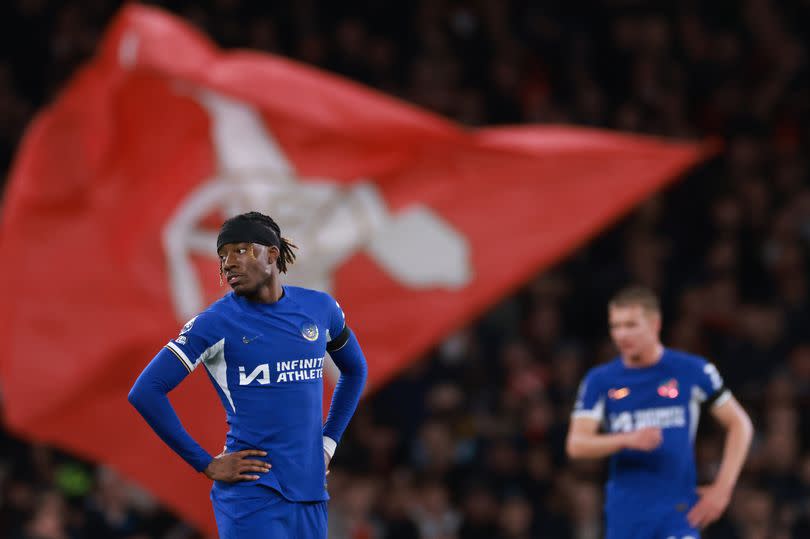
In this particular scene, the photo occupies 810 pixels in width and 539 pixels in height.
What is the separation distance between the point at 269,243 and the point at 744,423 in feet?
9.87

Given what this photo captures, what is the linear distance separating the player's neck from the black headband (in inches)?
102

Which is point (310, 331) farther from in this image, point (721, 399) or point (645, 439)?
point (721, 399)

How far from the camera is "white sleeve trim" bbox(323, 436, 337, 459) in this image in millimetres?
5676

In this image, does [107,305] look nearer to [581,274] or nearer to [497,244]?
[497,244]

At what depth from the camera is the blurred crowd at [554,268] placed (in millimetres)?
11273

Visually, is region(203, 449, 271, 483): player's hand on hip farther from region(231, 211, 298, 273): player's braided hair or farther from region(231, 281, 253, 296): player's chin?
region(231, 211, 298, 273): player's braided hair

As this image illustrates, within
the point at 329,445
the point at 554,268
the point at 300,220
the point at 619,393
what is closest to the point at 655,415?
the point at 619,393

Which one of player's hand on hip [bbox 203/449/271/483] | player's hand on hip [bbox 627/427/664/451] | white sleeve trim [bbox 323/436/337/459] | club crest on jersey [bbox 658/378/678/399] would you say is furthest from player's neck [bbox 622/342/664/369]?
player's hand on hip [bbox 203/449/271/483]

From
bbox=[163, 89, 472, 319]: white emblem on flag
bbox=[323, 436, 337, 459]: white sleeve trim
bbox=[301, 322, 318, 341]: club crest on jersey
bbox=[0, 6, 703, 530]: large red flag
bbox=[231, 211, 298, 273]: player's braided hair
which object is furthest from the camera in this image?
bbox=[163, 89, 472, 319]: white emblem on flag

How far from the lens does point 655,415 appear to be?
285 inches

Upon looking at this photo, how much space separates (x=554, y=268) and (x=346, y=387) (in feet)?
26.1

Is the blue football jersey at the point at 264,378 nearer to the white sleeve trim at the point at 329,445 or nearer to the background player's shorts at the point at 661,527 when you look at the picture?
the white sleeve trim at the point at 329,445

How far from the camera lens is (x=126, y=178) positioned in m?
10.1

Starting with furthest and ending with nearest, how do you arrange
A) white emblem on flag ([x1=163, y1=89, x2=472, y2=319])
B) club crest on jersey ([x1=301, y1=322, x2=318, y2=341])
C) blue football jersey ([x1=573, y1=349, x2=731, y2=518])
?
white emblem on flag ([x1=163, y1=89, x2=472, y2=319]) → blue football jersey ([x1=573, y1=349, x2=731, y2=518]) → club crest on jersey ([x1=301, y1=322, x2=318, y2=341])
